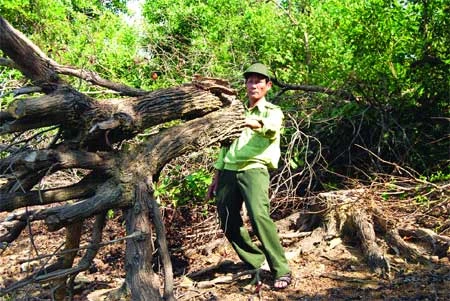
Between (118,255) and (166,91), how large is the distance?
257cm

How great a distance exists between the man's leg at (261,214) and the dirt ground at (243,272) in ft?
0.84

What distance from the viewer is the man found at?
4070 millimetres

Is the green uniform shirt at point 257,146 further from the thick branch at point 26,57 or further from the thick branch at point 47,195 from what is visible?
the thick branch at point 26,57

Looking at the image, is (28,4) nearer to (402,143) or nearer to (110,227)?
(110,227)

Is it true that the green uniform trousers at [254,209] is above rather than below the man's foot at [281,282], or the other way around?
above

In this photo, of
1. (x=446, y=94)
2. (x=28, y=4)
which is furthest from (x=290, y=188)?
(x=28, y=4)

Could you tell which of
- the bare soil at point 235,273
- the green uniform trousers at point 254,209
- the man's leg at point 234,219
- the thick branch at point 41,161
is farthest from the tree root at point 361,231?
the thick branch at point 41,161

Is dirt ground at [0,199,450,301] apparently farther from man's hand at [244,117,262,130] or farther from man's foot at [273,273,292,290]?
man's hand at [244,117,262,130]

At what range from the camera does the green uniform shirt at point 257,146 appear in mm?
4082

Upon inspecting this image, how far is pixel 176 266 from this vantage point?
5.23 metres

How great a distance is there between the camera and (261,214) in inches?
161

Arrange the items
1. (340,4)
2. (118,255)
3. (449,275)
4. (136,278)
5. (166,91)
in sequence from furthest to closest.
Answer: (340,4) → (118,255) → (449,275) → (166,91) → (136,278)

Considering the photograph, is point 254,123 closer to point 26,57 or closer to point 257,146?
point 257,146

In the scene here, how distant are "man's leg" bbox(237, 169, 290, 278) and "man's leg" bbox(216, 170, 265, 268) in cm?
19
